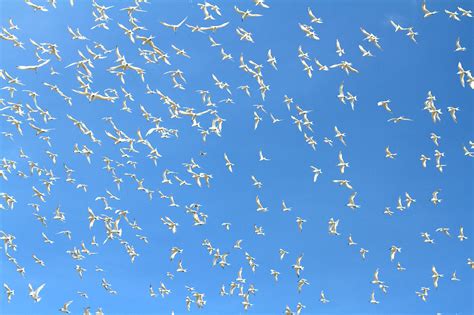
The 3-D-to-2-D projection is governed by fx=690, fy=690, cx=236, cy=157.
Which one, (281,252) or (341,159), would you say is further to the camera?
(281,252)

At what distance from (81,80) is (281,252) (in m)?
37.8

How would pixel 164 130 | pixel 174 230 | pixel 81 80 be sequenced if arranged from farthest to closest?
pixel 174 230 → pixel 164 130 → pixel 81 80

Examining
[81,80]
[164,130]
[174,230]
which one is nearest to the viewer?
[81,80]

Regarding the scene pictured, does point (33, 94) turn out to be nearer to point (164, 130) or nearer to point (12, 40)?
point (12, 40)

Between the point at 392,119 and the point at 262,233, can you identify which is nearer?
the point at 392,119

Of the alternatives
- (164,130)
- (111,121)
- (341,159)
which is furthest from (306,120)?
(111,121)

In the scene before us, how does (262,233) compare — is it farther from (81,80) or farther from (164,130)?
(81,80)

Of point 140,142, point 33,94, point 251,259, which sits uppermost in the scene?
point 33,94

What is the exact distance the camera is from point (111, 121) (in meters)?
88.2

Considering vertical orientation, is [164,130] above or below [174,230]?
above

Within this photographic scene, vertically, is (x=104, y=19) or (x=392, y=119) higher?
(x=104, y=19)

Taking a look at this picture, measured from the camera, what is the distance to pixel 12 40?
7812cm

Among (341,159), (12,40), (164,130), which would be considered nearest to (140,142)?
(164,130)

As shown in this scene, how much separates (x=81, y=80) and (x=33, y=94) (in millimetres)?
12869
